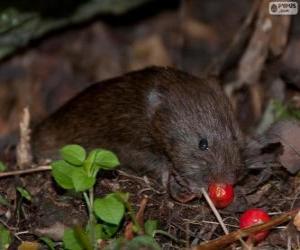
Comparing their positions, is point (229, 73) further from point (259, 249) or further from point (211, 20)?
point (259, 249)

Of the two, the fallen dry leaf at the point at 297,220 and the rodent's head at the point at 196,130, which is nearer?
the fallen dry leaf at the point at 297,220

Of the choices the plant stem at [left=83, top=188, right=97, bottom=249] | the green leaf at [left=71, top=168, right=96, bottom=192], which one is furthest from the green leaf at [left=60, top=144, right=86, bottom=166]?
the plant stem at [left=83, top=188, right=97, bottom=249]

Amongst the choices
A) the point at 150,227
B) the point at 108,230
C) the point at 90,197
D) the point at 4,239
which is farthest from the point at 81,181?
the point at 4,239

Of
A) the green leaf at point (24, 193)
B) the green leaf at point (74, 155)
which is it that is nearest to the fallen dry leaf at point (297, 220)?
the green leaf at point (74, 155)

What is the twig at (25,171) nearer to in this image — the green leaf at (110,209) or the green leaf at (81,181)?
the green leaf at (81,181)

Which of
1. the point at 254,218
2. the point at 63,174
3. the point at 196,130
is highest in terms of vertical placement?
the point at 63,174

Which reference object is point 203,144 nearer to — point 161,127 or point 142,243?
point 161,127
